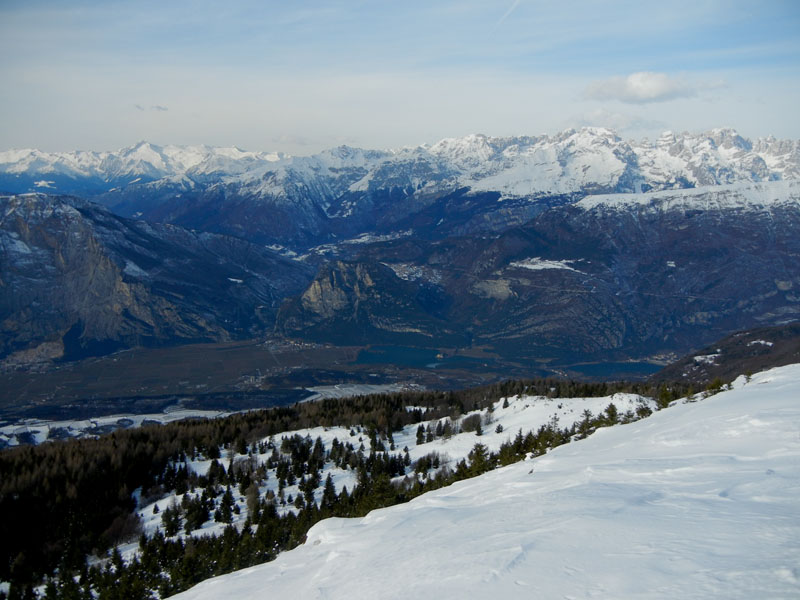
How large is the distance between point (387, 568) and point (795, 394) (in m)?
25.1

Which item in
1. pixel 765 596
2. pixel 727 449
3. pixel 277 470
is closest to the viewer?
pixel 765 596

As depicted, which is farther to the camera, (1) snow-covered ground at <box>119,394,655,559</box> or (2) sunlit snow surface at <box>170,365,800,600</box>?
(1) snow-covered ground at <box>119,394,655,559</box>

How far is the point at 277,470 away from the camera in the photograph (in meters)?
63.8

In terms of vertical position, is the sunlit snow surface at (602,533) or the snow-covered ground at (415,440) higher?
the sunlit snow surface at (602,533)

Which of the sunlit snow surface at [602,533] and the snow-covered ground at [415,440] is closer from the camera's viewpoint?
the sunlit snow surface at [602,533]

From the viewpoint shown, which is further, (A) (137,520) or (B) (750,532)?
(A) (137,520)

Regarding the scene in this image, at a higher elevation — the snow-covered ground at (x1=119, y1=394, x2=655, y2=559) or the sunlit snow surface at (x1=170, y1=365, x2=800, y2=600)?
the sunlit snow surface at (x1=170, y1=365, x2=800, y2=600)

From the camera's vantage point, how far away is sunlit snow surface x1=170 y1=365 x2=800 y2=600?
14.2 metres

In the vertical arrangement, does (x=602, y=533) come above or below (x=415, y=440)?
above

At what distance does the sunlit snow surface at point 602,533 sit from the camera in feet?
46.6

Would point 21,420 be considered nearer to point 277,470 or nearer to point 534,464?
point 277,470

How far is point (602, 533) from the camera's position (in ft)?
56.5

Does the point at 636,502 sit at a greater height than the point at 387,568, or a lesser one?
greater

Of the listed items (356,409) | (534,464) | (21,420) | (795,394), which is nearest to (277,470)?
(356,409)
